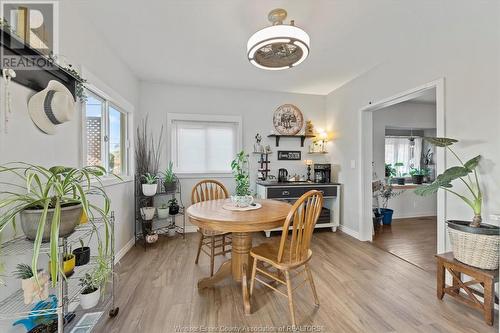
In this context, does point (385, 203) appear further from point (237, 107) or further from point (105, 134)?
point (105, 134)

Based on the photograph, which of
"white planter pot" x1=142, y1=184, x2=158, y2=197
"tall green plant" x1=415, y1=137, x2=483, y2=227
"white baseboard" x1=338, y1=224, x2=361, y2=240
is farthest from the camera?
"white baseboard" x1=338, y1=224, x2=361, y2=240

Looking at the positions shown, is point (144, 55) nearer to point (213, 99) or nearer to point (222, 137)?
point (213, 99)

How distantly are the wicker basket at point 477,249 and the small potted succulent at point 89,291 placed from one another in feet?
9.00

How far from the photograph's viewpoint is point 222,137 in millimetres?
3777

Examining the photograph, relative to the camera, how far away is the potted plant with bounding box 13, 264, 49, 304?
107 cm

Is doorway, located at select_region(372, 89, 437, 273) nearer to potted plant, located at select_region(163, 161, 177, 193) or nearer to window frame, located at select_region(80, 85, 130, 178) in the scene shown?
potted plant, located at select_region(163, 161, 177, 193)

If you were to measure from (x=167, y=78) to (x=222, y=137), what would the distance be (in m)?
1.27

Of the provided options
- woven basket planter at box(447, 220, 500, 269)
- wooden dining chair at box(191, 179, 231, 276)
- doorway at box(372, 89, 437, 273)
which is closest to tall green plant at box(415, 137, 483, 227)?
woven basket planter at box(447, 220, 500, 269)

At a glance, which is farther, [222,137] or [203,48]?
[222,137]

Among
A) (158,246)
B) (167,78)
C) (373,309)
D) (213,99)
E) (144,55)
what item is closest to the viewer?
(373,309)

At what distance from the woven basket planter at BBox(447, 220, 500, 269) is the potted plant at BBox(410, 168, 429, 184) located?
3.47 metres

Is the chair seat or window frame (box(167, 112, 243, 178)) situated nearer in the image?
the chair seat

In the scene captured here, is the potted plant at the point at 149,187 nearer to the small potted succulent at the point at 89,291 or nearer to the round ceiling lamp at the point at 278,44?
the small potted succulent at the point at 89,291

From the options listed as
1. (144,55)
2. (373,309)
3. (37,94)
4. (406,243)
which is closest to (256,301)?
(373,309)
